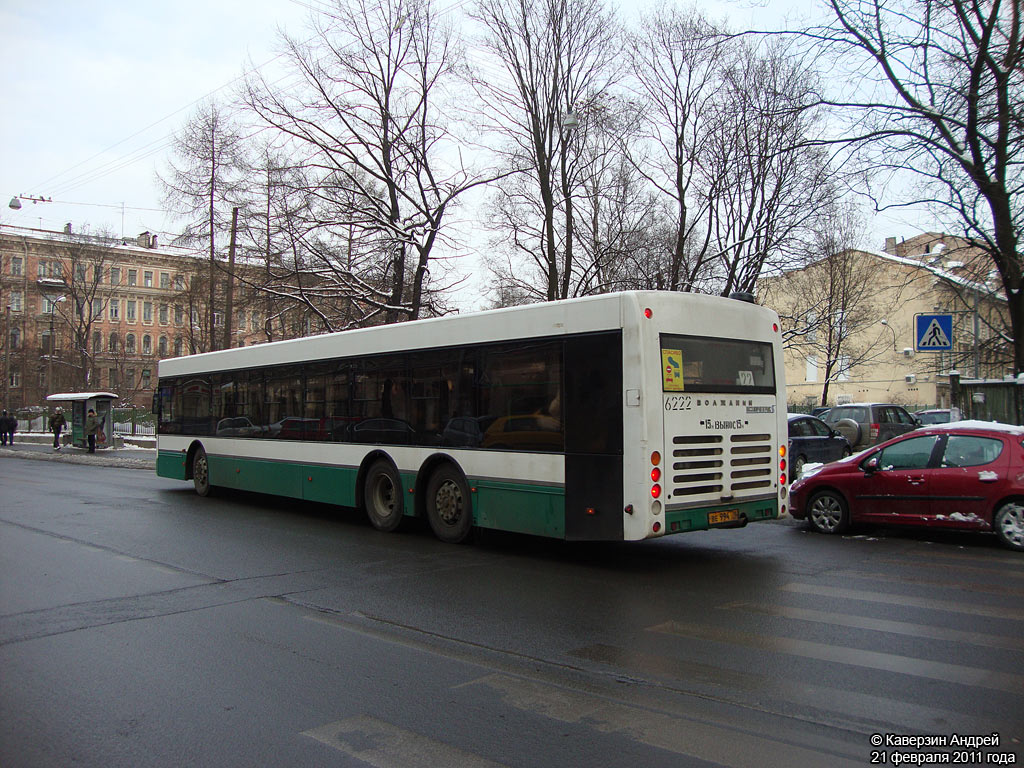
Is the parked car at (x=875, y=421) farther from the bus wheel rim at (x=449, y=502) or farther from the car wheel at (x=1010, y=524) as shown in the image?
the bus wheel rim at (x=449, y=502)

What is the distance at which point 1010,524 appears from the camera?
385 inches

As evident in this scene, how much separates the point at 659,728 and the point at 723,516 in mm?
4789

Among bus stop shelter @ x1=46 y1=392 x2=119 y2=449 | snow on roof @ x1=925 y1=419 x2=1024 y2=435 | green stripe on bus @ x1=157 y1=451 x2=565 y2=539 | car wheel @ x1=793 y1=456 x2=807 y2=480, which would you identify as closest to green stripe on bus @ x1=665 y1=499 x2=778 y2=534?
green stripe on bus @ x1=157 y1=451 x2=565 y2=539

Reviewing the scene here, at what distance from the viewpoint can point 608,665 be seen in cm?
552

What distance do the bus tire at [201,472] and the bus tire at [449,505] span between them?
7612 mm

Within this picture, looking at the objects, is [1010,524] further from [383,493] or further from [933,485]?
[383,493]

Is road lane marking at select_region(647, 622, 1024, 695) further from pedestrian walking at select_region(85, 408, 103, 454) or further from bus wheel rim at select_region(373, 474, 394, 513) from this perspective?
pedestrian walking at select_region(85, 408, 103, 454)

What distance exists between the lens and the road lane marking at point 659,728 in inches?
156

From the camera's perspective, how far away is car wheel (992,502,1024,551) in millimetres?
9719

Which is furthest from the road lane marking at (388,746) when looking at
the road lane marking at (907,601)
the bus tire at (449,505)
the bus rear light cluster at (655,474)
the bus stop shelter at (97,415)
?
the bus stop shelter at (97,415)

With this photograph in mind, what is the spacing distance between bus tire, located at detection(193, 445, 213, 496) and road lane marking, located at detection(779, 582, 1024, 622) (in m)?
12.4

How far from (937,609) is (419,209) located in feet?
67.0

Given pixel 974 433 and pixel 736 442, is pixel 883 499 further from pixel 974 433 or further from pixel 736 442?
pixel 736 442

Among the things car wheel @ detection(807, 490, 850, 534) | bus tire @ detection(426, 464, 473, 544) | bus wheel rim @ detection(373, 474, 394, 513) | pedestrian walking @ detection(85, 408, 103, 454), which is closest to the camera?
bus tire @ detection(426, 464, 473, 544)
